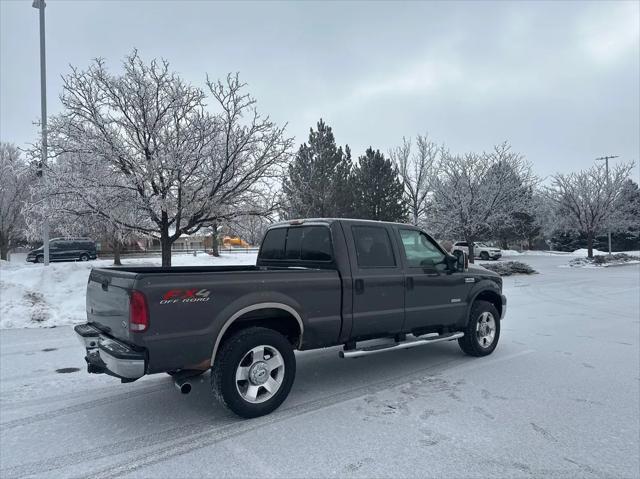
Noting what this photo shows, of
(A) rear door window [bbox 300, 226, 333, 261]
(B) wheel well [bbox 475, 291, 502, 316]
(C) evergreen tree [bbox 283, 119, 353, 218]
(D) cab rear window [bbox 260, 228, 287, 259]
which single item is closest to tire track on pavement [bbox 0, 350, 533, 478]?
(A) rear door window [bbox 300, 226, 333, 261]

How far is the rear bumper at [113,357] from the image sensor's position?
3.69 meters

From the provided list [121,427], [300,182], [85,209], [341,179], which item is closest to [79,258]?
[300,182]

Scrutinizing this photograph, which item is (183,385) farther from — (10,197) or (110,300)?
(10,197)

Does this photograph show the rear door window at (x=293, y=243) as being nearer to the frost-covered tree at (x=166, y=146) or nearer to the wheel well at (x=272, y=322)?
the wheel well at (x=272, y=322)

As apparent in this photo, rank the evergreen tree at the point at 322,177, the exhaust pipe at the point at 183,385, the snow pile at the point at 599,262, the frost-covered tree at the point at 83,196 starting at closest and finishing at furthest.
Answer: the exhaust pipe at the point at 183,385 → the frost-covered tree at the point at 83,196 → the evergreen tree at the point at 322,177 → the snow pile at the point at 599,262

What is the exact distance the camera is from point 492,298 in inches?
273

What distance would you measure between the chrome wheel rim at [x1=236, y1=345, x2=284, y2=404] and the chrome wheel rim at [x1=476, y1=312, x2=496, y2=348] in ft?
10.9

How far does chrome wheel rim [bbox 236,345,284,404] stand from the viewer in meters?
4.21

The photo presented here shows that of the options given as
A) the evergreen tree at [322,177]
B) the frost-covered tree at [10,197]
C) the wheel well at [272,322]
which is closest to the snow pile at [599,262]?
the evergreen tree at [322,177]

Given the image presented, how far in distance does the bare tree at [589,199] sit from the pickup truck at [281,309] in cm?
2801

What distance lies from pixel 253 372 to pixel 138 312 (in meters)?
1.19

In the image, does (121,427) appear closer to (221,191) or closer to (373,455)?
(373,455)

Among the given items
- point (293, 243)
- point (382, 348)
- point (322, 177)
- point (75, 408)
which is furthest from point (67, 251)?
point (382, 348)

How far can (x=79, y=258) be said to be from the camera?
2975cm
